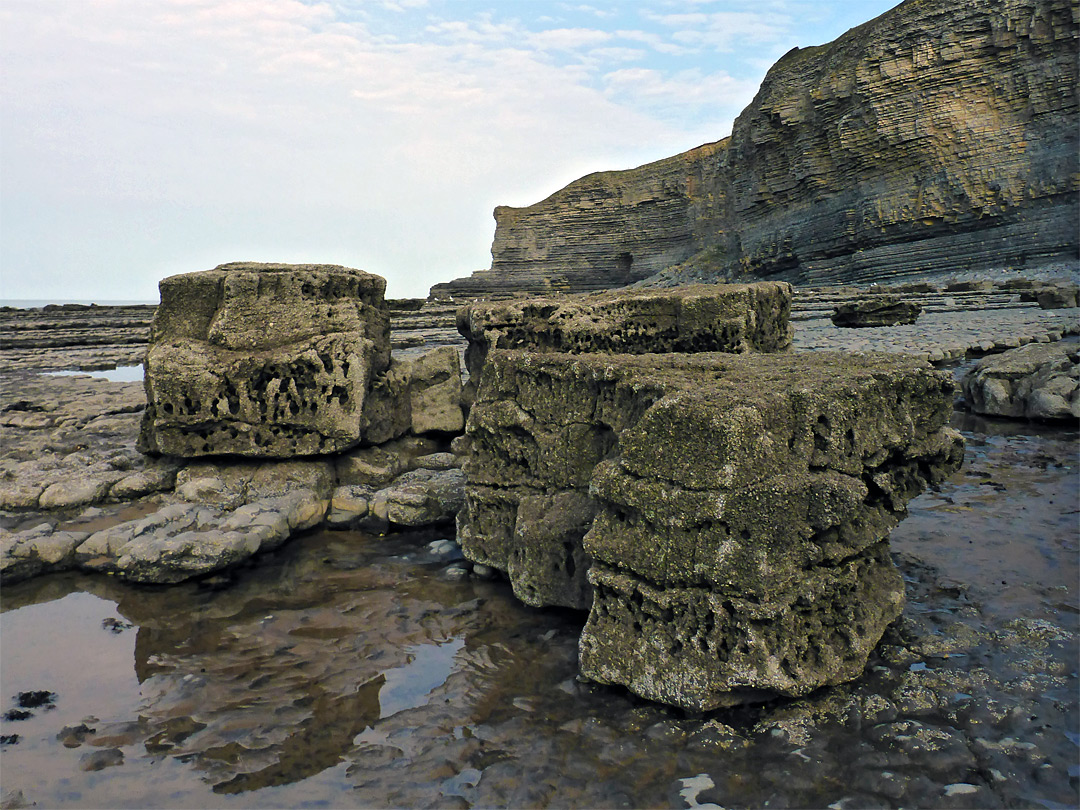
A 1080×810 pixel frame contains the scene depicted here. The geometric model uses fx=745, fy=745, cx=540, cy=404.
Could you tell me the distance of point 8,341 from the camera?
16.0m

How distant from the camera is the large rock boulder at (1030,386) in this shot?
5.79 m

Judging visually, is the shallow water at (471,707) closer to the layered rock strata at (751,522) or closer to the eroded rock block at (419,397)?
the layered rock strata at (751,522)

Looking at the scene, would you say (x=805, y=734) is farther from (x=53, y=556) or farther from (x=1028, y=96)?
(x=1028, y=96)

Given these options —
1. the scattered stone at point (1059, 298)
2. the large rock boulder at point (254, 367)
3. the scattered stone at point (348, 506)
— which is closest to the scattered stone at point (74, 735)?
the scattered stone at point (348, 506)

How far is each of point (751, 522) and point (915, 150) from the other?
2509 centimetres

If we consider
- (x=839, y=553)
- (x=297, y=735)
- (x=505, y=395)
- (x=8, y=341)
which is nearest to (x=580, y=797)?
(x=297, y=735)

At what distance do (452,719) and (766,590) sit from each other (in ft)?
3.66

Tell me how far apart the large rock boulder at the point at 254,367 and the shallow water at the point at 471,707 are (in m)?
1.16

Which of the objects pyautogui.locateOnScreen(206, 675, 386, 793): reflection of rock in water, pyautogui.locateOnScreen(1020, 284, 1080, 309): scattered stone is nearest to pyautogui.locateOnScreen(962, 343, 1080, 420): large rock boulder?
pyautogui.locateOnScreen(206, 675, 386, 793): reflection of rock in water

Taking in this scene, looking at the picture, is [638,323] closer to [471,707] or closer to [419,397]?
[419,397]

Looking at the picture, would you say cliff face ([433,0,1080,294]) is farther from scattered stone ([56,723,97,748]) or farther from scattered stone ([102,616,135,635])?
scattered stone ([56,723,97,748])

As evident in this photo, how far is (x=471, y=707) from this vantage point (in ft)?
8.32

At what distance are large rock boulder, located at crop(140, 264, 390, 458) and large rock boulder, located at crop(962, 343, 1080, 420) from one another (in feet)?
16.8

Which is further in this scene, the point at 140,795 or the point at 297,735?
the point at 297,735
